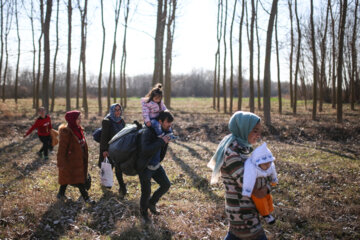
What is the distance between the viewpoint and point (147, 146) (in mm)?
4012

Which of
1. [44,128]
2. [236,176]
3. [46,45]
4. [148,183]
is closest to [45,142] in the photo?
[44,128]

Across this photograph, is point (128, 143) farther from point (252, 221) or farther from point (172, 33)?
point (172, 33)

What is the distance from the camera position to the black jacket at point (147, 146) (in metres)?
4.01

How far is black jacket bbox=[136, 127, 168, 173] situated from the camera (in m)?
4.01

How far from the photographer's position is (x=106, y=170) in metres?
5.96

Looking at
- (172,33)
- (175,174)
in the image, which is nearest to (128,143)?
(175,174)

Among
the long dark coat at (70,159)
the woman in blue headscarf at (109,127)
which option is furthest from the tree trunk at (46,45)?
the long dark coat at (70,159)

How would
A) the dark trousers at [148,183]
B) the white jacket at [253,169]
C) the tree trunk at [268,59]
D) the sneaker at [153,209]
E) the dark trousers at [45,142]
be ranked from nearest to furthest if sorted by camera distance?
the white jacket at [253,169]
the dark trousers at [148,183]
the sneaker at [153,209]
the dark trousers at [45,142]
the tree trunk at [268,59]

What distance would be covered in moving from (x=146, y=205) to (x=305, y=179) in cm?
494

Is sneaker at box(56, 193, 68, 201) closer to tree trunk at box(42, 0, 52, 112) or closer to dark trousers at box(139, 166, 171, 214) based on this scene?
dark trousers at box(139, 166, 171, 214)

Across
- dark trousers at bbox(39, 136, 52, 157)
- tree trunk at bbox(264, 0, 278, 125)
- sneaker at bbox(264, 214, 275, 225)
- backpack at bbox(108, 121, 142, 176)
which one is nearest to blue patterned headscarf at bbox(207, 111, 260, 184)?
sneaker at bbox(264, 214, 275, 225)

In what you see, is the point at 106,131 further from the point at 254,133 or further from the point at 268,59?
the point at 268,59

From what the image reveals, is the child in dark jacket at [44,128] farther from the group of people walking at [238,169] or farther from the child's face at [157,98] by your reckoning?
the group of people walking at [238,169]

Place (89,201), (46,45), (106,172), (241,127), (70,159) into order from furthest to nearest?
(46,45) < (106,172) < (89,201) < (70,159) < (241,127)
